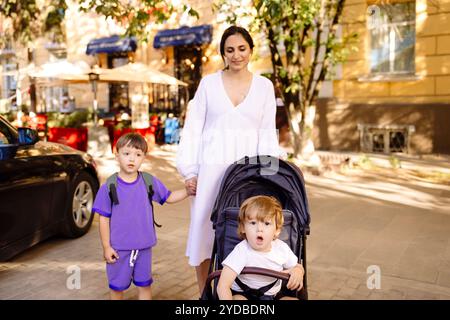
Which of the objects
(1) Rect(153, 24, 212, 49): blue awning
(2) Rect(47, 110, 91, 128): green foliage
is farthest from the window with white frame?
(2) Rect(47, 110, 91, 128): green foliage

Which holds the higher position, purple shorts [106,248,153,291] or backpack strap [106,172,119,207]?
backpack strap [106,172,119,207]

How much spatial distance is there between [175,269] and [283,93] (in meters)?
7.06

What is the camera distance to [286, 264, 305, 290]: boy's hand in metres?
2.83

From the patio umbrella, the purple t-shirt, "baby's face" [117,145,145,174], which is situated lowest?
the purple t-shirt

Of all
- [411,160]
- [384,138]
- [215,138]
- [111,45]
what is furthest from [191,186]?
[111,45]

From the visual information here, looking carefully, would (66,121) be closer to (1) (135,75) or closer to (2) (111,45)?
(1) (135,75)

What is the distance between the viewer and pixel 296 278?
285 centimetres

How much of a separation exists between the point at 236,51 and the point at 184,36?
14332mm

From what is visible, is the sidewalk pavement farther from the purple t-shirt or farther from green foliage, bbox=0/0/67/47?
green foliage, bbox=0/0/67/47

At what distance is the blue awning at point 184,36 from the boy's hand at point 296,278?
14.8 meters

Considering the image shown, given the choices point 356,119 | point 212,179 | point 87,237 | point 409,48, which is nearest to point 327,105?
point 356,119

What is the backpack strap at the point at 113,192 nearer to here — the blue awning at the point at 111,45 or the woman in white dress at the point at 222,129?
the woman in white dress at the point at 222,129

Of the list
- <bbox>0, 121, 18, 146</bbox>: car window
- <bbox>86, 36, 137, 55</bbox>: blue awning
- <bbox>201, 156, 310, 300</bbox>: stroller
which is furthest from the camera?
<bbox>86, 36, 137, 55</bbox>: blue awning
